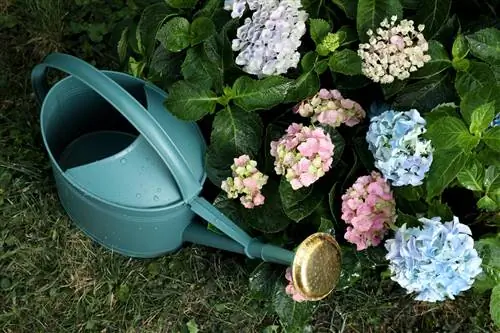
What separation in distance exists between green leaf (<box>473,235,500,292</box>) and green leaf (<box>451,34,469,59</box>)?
342mm

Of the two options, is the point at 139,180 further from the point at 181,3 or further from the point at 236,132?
the point at 181,3

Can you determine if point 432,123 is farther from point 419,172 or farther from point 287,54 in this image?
point 287,54

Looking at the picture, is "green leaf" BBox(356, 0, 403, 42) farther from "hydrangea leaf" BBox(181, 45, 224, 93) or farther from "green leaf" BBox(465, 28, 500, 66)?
"hydrangea leaf" BBox(181, 45, 224, 93)

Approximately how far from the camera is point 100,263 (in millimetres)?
1730

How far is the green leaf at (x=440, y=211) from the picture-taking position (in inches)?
56.7

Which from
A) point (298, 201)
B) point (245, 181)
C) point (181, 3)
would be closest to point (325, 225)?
point (298, 201)

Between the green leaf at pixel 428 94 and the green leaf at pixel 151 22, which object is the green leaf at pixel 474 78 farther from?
the green leaf at pixel 151 22

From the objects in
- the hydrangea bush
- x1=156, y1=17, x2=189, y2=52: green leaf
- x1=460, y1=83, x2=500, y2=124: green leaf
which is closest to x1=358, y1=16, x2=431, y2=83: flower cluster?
the hydrangea bush

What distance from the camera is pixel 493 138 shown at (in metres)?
1.35

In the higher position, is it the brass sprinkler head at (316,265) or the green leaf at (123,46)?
the green leaf at (123,46)

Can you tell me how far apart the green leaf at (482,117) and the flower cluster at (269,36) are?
1.10 ft

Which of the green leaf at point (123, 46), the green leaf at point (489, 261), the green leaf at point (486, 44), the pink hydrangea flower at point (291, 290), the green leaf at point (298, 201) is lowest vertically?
the pink hydrangea flower at point (291, 290)

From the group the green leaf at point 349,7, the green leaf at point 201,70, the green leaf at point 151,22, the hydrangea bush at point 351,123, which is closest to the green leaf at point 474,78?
the hydrangea bush at point 351,123

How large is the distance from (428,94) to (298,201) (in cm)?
31
